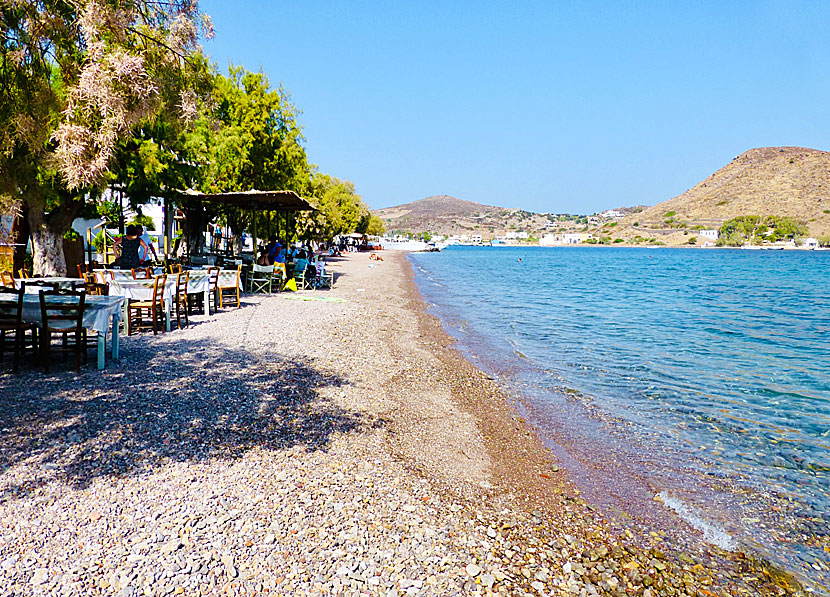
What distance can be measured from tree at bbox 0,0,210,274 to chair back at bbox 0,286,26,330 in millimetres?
1521

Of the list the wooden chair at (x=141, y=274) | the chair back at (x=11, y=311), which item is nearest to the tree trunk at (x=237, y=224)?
the wooden chair at (x=141, y=274)

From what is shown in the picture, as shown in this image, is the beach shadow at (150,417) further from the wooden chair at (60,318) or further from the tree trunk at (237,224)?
the tree trunk at (237,224)

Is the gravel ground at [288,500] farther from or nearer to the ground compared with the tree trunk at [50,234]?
nearer to the ground

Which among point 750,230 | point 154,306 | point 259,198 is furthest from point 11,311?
point 750,230

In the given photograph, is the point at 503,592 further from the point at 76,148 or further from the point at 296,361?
the point at 296,361

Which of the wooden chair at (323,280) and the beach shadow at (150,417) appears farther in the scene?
the wooden chair at (323,280)

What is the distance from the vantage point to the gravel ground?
3174 mm

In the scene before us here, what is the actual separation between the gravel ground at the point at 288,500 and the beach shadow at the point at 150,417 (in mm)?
25

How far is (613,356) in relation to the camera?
39.1 feet

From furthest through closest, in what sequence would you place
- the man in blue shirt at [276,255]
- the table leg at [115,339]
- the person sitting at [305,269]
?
1. the person sitting at [305,269]
2. the man in blue shirt at [276,255]
3. the table leg at [115,339]

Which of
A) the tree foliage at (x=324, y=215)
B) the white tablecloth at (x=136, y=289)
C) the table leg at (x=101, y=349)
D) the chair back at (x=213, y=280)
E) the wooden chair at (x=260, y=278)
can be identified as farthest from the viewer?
the tree foliage at (x=324, y=215)

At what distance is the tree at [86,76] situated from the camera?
4371mm

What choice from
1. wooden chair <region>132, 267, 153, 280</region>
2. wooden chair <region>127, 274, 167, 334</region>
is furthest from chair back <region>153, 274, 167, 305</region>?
wooden chair <region>132, 267, 153, 280</region>

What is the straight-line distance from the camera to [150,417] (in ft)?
17.3
